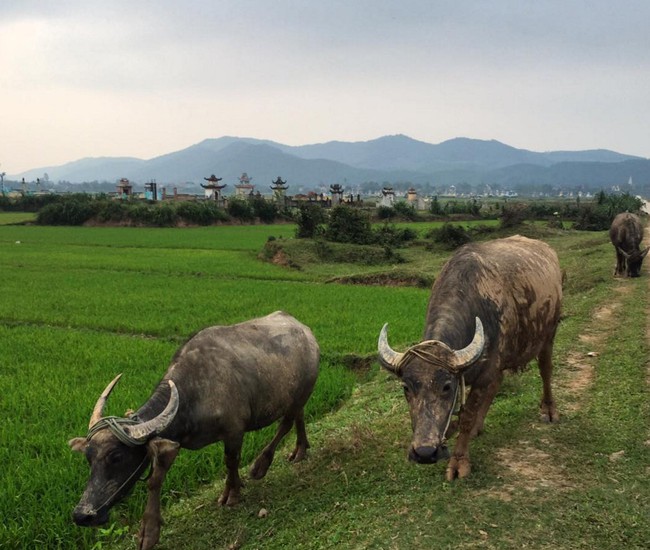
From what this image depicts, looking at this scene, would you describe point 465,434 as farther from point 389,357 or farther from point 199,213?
point 199,213

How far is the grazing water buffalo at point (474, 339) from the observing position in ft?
12.6

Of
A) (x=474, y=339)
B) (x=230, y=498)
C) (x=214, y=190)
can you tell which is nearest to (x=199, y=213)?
(x=214, y=190)

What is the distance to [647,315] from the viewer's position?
9.49 m

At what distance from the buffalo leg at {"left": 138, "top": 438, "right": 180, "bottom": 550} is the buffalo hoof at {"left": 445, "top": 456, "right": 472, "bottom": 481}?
7.24ft

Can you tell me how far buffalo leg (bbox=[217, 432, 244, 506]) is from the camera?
173 inches

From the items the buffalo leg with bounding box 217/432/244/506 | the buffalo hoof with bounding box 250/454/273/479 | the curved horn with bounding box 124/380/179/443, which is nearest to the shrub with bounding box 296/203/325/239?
the buffalo hoof with bounding box 250/454/273/479

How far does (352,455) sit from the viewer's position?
204 inches

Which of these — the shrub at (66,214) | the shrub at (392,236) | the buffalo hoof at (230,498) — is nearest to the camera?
the buffalo hoof at (230,498)

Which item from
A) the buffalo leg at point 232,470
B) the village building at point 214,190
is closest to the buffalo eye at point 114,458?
the buffalo leg at point 232,470

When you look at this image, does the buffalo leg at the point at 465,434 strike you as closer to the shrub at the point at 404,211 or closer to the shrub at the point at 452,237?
the shrub at the point at 452,237

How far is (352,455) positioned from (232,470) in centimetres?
126

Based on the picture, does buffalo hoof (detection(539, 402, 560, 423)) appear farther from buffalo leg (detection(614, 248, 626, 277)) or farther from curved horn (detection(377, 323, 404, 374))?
buffalo leg (detection(614, 248, 626, 277))

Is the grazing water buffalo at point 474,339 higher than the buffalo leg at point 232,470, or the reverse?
the grazing water buffalo at point 474,339

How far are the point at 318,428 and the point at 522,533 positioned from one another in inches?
119
